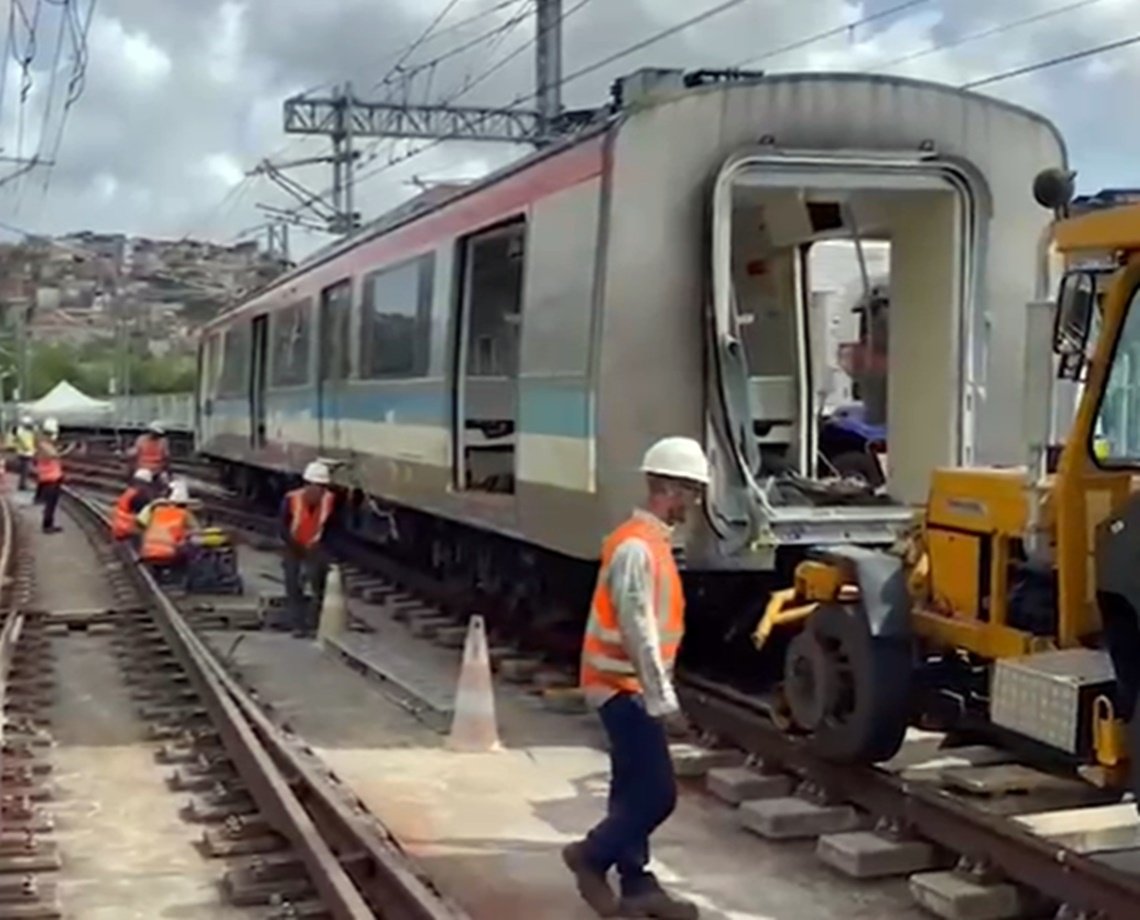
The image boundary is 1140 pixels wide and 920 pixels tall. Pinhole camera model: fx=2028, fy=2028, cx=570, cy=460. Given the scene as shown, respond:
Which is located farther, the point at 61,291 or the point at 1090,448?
the point at 61,291

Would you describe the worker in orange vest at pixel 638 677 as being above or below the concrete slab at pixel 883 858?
above

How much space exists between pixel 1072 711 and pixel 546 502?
18.2 ft

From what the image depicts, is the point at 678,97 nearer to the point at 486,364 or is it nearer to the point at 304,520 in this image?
the point at 486,364

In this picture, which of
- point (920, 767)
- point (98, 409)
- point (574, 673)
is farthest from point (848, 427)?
point (98, 409)

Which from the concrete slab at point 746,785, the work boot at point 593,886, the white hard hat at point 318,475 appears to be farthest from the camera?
the white hard hat at point 318,475

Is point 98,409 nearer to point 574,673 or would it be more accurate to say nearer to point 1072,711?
point 574,673

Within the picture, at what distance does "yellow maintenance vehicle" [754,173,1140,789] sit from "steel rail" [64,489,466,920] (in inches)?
85.3

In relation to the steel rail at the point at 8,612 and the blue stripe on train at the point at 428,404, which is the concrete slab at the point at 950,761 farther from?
the steel rail at the point at 8,612

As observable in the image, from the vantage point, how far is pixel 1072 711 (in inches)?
278

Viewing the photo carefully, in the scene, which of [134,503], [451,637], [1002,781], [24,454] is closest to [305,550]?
[451,637]

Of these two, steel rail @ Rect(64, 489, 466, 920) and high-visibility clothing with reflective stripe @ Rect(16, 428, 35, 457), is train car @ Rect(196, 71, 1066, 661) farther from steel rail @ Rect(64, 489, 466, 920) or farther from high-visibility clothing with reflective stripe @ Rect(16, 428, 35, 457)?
high-visibility clothing with reflective stripe @ Rect(16, 428, 35, 457)

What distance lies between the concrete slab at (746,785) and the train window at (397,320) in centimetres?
660

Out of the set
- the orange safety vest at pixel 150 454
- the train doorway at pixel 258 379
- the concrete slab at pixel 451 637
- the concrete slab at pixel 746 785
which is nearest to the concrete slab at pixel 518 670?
the concrete slab at pixel 451 637

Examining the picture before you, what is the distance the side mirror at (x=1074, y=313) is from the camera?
701 cm
